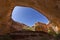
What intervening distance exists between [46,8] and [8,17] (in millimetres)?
4080

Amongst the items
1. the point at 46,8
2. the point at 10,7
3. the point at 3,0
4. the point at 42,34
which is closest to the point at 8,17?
the point at 10,7

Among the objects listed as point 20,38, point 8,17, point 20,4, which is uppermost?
point 20,4

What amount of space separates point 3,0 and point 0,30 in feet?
9.75

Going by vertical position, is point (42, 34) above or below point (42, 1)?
below

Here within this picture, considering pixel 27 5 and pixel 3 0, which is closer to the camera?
pixel 3 0

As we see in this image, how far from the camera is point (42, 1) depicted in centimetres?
1494

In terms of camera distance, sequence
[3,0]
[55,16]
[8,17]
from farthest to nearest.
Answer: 1. [8,17]
2. [55,16]
3. [3,0]

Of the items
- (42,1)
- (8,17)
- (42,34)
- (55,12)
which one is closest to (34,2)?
(42,1)

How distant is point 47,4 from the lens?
1508 cm

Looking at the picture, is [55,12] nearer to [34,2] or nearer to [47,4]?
[47,4]

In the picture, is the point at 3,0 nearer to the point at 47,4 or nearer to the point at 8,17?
the point at 8,17

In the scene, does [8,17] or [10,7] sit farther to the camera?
[8,17]

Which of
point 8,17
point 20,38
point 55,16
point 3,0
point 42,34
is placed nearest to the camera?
point 20,38

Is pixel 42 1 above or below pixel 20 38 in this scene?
above
